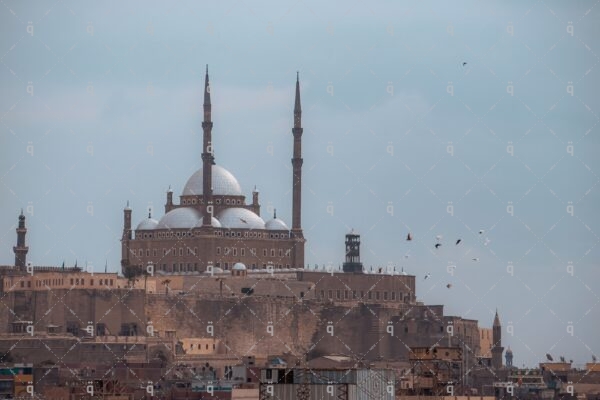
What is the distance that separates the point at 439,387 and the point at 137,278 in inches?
2089

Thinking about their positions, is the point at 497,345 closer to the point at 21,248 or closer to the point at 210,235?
the point at 210,235

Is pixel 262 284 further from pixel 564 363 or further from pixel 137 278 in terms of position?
pixel 564 363

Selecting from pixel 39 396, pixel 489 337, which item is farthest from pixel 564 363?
pixel 39 396

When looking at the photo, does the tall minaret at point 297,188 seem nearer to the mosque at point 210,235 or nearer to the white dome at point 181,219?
the mosque at point 210,235

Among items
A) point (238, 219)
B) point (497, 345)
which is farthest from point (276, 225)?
point (497, 345)

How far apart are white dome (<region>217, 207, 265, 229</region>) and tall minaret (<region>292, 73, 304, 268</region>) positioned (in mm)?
2204

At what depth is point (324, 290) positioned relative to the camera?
133750mm

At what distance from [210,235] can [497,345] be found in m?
15.3

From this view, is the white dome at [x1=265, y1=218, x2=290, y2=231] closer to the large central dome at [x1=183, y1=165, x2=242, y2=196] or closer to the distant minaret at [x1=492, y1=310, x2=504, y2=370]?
the large central dome at [x1=183, y1=165, x2=242, y2=196]

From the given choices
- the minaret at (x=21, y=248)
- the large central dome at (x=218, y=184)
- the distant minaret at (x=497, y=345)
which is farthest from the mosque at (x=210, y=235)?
the distant minaret at (x=497, y=345)

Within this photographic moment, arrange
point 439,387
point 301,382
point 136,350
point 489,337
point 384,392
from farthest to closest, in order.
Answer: point 489,337 → point 136,350 → point 439,387 → point 384,392 → point 301,382

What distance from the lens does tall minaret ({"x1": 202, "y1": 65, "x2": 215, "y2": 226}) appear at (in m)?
130

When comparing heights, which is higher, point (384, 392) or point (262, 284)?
point (262, 284)

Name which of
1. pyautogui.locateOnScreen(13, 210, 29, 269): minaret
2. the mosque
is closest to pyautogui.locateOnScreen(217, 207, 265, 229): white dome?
the mosque
